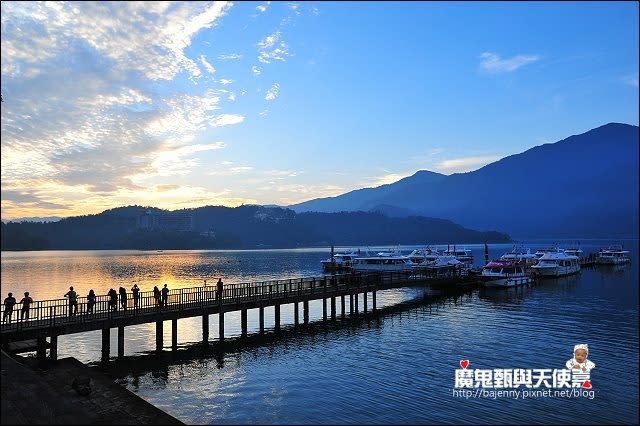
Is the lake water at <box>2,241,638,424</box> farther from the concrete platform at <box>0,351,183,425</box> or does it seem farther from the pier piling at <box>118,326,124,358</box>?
the concrete platform at <box>0,351,183,425</box>

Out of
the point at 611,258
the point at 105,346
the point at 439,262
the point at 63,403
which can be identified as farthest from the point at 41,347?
the point at 611,258

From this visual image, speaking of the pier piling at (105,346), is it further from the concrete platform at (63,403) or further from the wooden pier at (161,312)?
the concrete platform at (63,403)

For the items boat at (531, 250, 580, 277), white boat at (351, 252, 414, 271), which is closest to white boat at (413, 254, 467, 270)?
white boat at (351, 252, 414, 271)

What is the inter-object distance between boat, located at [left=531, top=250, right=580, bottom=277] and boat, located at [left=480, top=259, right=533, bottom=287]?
13.7 metres

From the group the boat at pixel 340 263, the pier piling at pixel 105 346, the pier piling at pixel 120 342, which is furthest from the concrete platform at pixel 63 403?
the boat at pixel 340 263

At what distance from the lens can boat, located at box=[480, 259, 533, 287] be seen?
255 ft

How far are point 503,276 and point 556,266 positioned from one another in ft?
89.1

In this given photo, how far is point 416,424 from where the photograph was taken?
69.2 ft

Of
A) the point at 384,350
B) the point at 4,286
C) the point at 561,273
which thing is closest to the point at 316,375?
the point at 384,350

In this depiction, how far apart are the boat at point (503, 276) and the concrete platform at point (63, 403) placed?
6764 cm

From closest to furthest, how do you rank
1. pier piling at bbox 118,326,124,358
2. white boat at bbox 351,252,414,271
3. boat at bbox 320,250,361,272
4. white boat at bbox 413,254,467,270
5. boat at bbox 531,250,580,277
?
pier piling at bbox 118,326,124,358
boat at bbox 531,250,580,277
white boat at bbox 413,254,467,270
white boat at bbox 351,252,414,271
boat at bbox 320,250,361,272

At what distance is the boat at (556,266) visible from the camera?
97.2 metres

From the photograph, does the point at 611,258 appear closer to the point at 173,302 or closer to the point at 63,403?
the point at 173,302

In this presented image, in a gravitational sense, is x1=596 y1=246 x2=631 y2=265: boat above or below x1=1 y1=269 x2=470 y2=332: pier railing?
below
